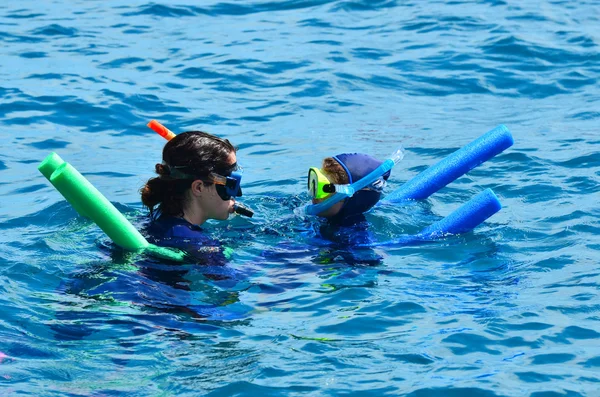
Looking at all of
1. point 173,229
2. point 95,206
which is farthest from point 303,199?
point 95,206

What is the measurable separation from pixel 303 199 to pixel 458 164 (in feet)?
4.15

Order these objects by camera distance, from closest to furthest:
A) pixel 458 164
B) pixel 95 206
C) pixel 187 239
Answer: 1. pixel 95 206
2. pixel 187 239
3. pixel 458 164

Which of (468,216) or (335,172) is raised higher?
(335,172)

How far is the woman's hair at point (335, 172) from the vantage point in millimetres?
6453

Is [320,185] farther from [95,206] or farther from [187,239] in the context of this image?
[95,206]

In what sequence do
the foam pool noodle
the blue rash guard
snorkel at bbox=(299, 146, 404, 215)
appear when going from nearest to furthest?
the foam pool noodle
the blue rash guard
snorkel at bbox=(299, 146, 404, 215)

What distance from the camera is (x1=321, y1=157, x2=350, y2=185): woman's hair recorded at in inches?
254

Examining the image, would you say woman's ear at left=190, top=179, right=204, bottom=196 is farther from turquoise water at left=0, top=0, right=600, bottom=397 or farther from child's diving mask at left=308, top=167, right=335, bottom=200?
child's diving mask at left=308, top=167, right=335, bottom=200

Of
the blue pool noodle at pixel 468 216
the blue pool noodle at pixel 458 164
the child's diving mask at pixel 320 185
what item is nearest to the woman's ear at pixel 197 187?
the child's diving mask at pixel 320 185

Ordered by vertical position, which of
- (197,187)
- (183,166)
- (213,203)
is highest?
(183,166)

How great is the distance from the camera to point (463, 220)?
6.38 m

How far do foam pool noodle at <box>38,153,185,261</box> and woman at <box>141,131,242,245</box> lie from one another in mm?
271

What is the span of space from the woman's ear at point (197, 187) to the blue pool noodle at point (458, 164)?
71.3 inches

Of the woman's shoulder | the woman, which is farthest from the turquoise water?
the woman
